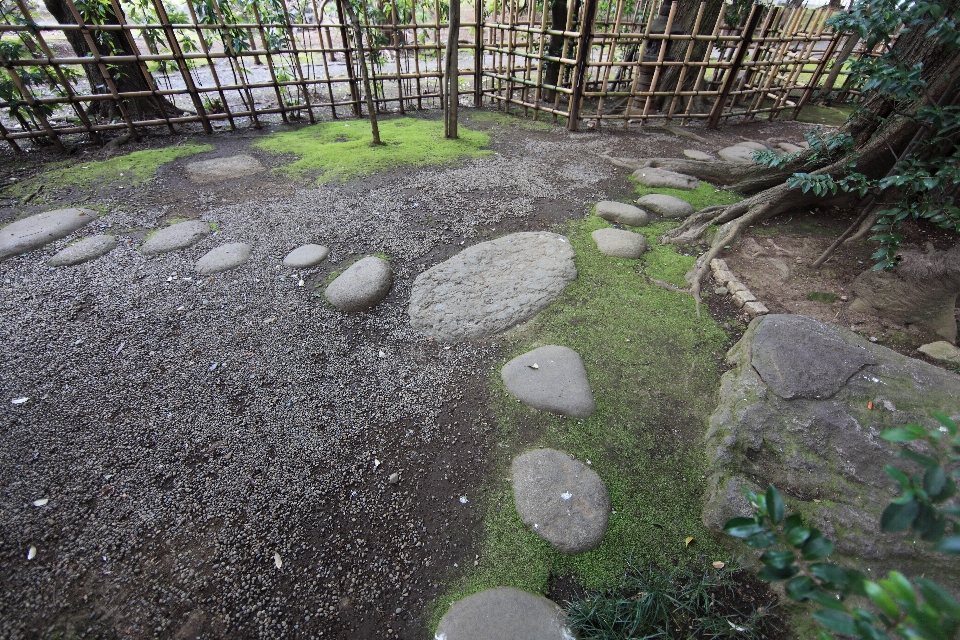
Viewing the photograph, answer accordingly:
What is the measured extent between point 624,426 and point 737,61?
5997 millimetres

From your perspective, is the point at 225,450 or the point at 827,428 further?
the point at 225,450

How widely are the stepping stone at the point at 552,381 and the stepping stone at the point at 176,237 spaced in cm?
282

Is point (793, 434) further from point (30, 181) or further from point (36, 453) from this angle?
point (30, 181)

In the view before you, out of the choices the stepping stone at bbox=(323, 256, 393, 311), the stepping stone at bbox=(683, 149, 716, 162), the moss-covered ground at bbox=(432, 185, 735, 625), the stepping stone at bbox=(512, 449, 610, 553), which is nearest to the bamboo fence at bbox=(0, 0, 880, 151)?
the stepping stone at bbox=(683, 149, 716, 162)

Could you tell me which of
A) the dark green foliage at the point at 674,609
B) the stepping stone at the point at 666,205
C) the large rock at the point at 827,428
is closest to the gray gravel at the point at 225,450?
the dark green foliage at the point at 674,609

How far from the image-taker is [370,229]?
138 inches

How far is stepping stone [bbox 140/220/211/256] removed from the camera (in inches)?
128

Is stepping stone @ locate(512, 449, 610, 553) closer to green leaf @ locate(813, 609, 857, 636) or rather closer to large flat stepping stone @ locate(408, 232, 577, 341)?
large flat stepping stone @ locate(408, 232, 577, 341)

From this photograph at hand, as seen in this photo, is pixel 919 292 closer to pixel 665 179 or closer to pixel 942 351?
pixel 942 351

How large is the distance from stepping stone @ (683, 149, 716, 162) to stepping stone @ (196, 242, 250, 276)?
511 centimetres

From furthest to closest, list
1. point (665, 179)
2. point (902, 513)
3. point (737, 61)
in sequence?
point (737, 61)
point (665, 179)
point (902, 513)

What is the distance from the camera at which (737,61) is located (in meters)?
5.56

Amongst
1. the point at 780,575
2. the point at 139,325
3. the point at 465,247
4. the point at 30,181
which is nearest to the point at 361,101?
the point at 30,181

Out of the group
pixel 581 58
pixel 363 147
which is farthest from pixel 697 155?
pixel 363 147
